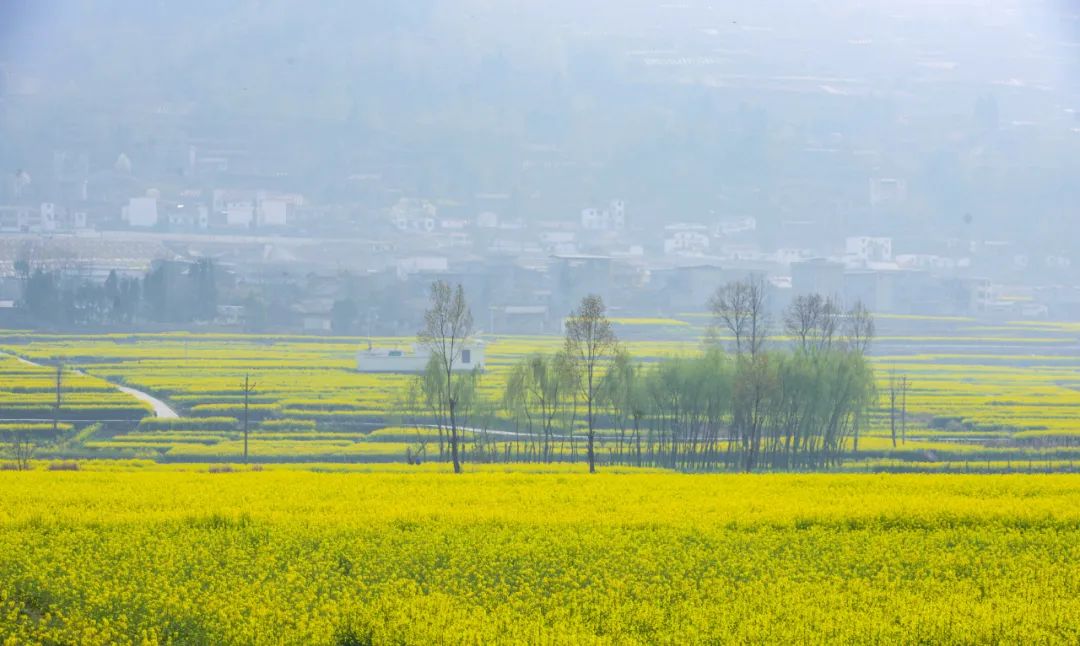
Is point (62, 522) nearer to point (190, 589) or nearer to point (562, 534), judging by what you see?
point (190, 589)

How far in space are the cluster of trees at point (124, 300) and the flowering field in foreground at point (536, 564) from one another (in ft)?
361

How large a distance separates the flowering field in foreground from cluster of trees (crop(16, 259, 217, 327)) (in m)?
110

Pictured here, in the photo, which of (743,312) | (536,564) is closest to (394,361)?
(743,312)

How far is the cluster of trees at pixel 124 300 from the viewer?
128500 mm

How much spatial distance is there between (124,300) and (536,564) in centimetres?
12152

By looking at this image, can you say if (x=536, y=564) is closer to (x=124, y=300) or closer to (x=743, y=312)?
(x=743, y=312)

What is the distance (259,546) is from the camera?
17.7m

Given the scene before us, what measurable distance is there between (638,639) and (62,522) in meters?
9.74

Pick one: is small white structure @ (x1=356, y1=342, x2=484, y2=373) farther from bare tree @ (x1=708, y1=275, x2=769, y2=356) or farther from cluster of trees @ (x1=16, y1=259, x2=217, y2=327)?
cluster of trees @ (x1=16, y1=259, x2=217, y2=327)

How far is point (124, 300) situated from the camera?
131750 mm

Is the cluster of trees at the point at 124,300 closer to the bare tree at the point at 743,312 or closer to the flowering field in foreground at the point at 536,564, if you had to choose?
the bare tree at the point at 743,312

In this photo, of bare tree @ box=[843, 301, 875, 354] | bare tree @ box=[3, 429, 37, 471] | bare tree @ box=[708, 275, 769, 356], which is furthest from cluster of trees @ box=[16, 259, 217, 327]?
bare tree @ box=[843, 301, 875, 354]

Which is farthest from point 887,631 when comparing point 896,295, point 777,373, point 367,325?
point 896,295

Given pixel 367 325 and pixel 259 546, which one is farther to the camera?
pixel 367 325
